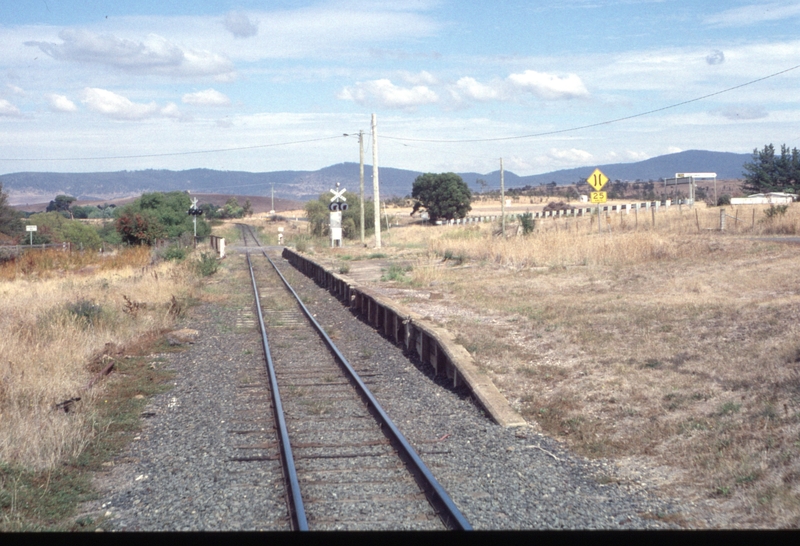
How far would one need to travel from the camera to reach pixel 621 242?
991 inches

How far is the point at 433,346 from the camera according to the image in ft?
38.3

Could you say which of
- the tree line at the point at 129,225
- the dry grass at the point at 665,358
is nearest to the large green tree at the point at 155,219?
the tree line at the point at 129,225

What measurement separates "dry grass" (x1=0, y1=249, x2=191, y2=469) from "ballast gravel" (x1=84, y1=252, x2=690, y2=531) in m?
0.72

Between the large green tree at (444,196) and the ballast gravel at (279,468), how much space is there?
78886 mm

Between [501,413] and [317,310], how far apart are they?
11564 millimetres

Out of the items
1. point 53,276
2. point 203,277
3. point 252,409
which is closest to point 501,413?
point 252,409

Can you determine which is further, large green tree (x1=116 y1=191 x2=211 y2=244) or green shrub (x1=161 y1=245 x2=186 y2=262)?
Answer: large green tree (x1=116 y1=191 x2=211 y2=244)

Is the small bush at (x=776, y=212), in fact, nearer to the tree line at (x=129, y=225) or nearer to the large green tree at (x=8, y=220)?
the tree line at (x=129, y=225)

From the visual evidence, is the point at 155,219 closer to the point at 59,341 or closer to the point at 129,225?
the point at 129,225

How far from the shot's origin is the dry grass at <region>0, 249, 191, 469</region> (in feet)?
24.3

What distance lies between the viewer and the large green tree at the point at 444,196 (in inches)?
3531

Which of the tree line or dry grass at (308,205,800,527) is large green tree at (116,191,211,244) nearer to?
the tree line

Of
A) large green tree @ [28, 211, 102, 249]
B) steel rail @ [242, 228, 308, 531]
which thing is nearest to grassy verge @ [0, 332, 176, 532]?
steel rail @ [242, 228, 308, 531]

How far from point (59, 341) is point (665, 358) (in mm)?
8848
